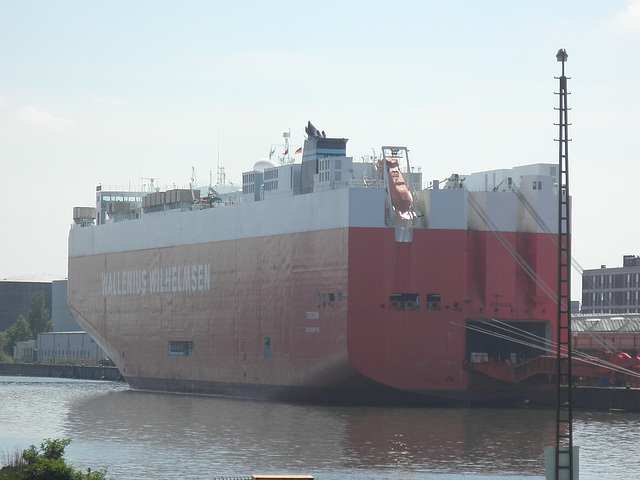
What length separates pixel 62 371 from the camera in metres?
89.1

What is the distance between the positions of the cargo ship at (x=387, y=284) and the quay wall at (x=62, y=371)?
92.1 ft

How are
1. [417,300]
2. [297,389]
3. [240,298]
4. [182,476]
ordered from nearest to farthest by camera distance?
[182,476] < [417,300] < [297,389] < [240,298]

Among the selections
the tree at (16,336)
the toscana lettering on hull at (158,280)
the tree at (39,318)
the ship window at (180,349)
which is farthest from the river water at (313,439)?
the tree at (39,318)

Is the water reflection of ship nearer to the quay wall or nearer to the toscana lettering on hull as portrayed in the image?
the toscana lettering on hull

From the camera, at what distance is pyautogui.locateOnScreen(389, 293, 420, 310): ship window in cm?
4634

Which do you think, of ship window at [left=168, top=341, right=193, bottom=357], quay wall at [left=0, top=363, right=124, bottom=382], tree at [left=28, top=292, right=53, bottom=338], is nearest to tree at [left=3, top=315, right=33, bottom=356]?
tree at [left=28, top=292, right=53, bottom=338]

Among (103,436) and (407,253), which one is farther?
(407,253)

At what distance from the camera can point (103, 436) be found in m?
36.2

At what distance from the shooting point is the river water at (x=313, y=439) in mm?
28641

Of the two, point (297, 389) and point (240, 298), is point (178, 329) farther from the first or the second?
point (297, 389)

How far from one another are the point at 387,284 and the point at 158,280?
18.4 metres

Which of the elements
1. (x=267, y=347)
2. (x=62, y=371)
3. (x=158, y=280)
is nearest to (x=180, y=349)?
(x=158, y=280)

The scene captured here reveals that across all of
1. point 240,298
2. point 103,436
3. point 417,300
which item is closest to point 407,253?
point 417,300

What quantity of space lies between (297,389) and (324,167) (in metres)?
8.94
